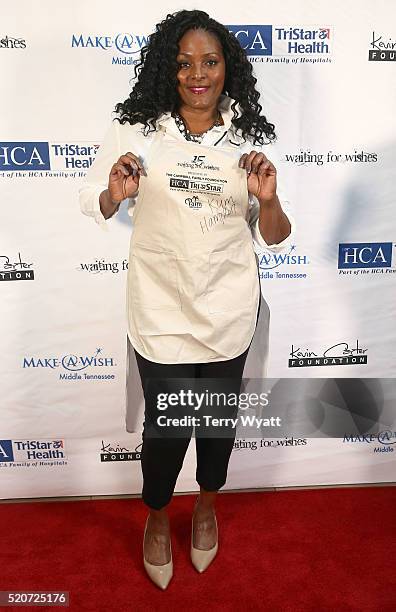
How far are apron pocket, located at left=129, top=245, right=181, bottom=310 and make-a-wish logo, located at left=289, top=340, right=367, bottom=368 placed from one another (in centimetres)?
84

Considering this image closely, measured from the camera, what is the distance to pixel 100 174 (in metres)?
1.67

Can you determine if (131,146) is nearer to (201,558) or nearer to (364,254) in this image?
(364,254)

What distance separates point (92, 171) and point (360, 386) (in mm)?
1406

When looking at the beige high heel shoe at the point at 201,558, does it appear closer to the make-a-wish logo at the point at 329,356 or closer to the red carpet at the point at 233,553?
the red carpet at the point at 233,553

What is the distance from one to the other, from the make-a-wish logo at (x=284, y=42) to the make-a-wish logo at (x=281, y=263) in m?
0.66

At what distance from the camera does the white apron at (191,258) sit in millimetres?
1575

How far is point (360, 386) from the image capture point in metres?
2.40

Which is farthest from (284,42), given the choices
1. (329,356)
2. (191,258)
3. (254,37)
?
(329,356)

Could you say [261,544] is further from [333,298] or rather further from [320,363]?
[333,298]

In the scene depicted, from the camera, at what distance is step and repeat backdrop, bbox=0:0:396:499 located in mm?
1972

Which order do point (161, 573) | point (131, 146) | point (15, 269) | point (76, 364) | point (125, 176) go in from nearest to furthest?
point (125, 176) < point (131, 146) < point (161, 573) < point (15, 269) < point (76, 364)

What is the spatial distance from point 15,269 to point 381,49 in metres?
1.51
